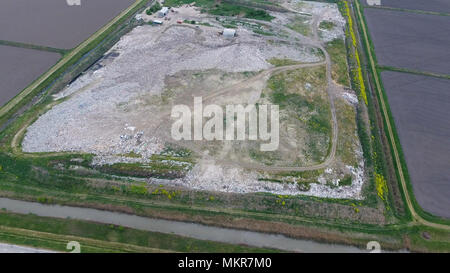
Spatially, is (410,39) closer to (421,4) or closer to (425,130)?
(421,4)

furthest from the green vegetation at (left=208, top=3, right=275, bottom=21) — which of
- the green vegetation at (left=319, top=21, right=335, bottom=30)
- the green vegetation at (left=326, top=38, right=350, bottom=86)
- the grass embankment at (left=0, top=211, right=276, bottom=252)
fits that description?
the grass embankment at (left=0, top=211, right=276, bottom=252)

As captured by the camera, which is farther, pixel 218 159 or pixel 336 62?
pixel 336 62

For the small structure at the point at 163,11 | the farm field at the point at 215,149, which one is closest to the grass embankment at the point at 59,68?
the farm field at the point at 215,149

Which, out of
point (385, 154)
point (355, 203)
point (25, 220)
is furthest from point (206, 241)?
point (385, 154)

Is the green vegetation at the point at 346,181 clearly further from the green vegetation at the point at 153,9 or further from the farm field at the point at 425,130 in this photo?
the green vegetation at the point at 153,9

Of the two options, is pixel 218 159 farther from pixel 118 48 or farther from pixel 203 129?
pixel 118 48

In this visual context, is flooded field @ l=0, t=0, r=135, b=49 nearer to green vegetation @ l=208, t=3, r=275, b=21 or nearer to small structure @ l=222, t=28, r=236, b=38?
green vegetation @ l=208, t=3, r=275, b=21

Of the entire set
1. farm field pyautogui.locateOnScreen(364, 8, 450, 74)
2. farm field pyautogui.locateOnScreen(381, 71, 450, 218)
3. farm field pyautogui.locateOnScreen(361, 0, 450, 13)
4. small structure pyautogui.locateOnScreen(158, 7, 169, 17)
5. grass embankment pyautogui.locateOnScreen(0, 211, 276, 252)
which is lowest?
grass embankment pyautogui.locateOnScreen(0, 211, 276, 252)
